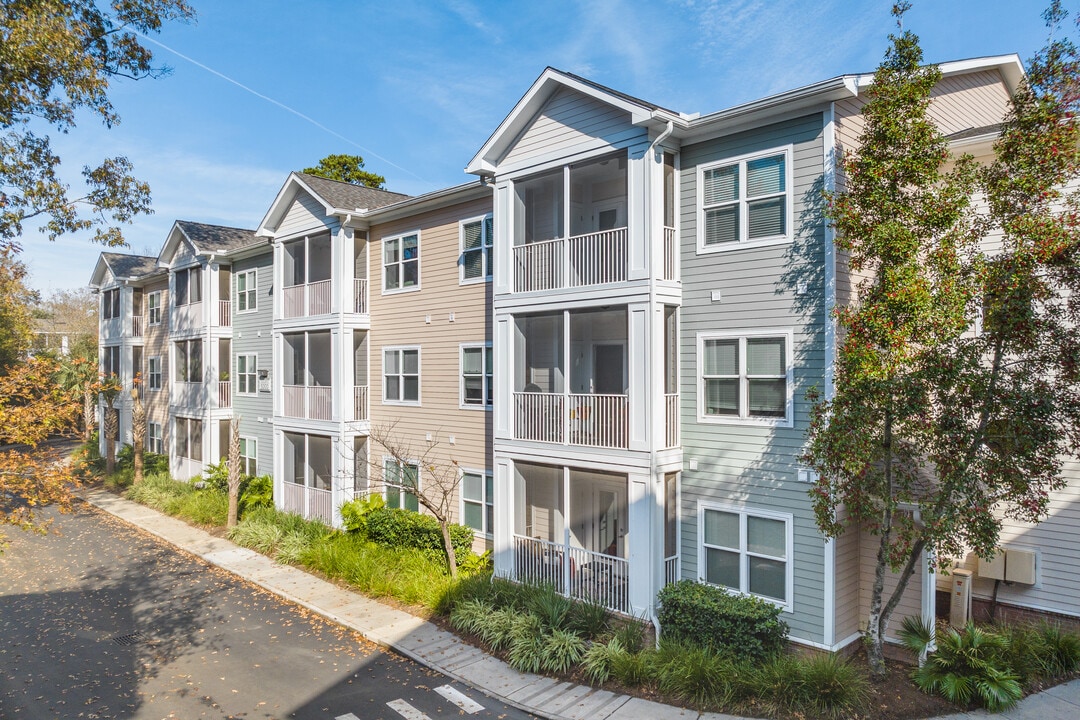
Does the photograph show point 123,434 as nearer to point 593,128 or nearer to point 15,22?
point 15,22

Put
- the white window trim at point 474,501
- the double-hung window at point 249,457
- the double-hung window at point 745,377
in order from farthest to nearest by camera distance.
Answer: the double-hung window at point 249,457, the white window trim at point 474,501, the double-hung window at point 745,377

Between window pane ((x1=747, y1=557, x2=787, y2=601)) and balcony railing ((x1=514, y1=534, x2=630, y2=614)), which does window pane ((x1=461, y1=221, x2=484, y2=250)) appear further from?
window pane ((x1=747, y1=557, x2=787, y2=601))

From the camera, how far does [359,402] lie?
19.2 metres

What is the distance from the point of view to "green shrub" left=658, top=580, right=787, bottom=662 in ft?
34.2

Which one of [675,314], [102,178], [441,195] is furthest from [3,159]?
[675,314]

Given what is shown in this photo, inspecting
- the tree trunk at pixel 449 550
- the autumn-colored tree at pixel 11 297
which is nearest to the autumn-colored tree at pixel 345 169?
the autumn-colored tree at pixel 11 297

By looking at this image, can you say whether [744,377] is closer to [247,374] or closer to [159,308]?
[247,374]

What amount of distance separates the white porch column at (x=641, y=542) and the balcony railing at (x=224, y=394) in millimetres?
19317

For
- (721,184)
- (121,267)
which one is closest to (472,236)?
(721,184)

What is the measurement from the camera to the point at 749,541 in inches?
450

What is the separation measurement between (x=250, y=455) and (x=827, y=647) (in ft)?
68.3

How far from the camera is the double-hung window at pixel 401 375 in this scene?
18.1m

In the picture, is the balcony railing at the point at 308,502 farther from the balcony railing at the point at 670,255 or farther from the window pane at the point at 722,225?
the window pane at the point at 722,225

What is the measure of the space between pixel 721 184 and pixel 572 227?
4.32 metres
